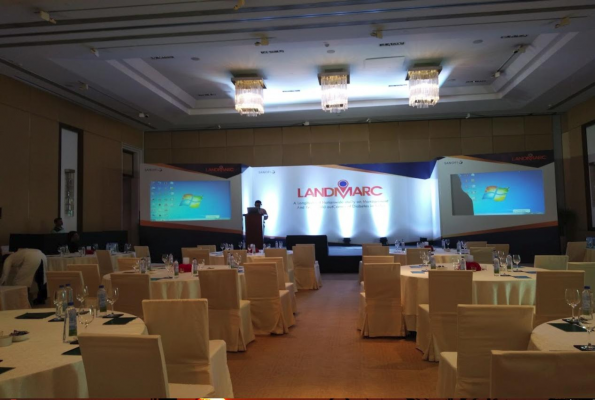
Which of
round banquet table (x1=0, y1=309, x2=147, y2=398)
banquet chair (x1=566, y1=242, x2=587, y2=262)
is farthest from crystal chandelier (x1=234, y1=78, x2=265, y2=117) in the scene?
round banquet table (x1=0, y1=309, x2=147, y2=398)

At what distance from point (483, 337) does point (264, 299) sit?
3589mm

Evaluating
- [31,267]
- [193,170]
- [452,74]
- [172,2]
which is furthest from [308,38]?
[193,170]

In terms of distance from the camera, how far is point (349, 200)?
1346 cm

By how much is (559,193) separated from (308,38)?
9.13 meters

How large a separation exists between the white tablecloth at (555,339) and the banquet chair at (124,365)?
2.00m

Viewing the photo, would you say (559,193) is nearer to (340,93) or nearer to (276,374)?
(340,93)

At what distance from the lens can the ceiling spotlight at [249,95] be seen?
958 cm

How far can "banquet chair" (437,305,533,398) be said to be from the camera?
2803 millimetres

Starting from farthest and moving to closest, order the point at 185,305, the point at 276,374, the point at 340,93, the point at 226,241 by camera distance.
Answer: the point at 226,241 → the point at 340,93 → the point at 276,374 → the point at 185,305

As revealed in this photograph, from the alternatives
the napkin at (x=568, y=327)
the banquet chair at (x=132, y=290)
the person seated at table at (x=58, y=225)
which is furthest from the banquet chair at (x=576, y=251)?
the person seated at table at (x=58, y=225)

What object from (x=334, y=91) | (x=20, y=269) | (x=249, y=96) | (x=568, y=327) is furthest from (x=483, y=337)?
(x=249, y=96)

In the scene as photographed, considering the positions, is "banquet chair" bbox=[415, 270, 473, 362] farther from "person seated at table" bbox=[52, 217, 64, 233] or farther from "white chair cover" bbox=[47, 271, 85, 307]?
"person seated at table" bbox=[52, 217, 64, 233]

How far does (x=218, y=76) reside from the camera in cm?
1030

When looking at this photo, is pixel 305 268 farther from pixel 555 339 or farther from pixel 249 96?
pixel 555 339
